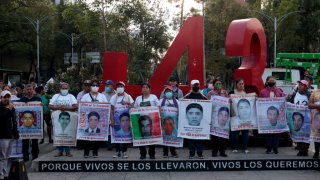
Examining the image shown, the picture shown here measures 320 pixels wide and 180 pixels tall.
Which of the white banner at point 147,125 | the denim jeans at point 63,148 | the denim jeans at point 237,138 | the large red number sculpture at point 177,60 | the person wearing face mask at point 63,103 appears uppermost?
the large red number sculpture at point 177,60

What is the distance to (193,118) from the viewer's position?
10.6 metres

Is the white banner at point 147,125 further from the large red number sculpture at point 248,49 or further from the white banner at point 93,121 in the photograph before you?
the large red number sculpture at point 248,49

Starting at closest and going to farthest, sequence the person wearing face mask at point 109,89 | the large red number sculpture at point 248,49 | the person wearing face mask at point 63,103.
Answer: the person wearing face mask at point 63,103 → the person wearing face mask at point 109,89 → the large red number sculpture at point 248,49

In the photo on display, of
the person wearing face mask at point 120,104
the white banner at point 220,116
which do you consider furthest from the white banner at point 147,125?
the white banner at point 220,116

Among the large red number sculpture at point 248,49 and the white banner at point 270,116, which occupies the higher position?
the large red number sculpture at point 248,49

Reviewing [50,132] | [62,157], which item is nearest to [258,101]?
[62,157]

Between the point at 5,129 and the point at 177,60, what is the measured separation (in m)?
6.06

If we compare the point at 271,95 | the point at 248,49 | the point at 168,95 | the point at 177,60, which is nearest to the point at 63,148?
the point at 168,95

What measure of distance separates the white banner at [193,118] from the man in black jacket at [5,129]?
3.67m

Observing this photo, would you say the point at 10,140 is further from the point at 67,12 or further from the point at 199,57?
the point at 67,12

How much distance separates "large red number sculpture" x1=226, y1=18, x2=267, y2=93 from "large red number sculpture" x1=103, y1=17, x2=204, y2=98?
1018 millimetres

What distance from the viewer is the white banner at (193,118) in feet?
34.6

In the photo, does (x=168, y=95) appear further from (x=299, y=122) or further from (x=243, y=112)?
(x=299, y=122)

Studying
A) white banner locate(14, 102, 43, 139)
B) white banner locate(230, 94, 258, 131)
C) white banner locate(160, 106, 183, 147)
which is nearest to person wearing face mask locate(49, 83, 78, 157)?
white banner locate(14, 102, 43, 139)
